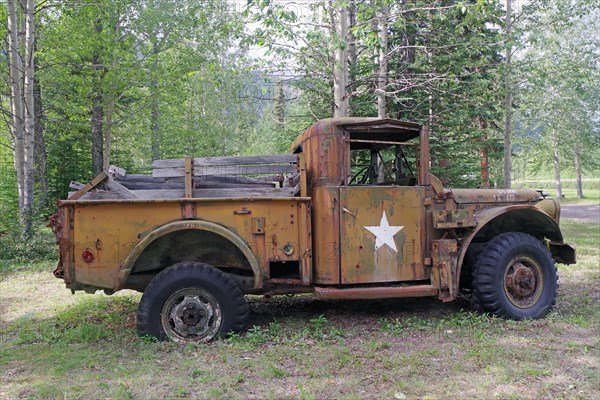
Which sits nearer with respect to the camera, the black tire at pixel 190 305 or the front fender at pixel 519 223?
the black tire at pixel 190 305

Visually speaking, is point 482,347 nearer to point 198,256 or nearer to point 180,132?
point 198,256

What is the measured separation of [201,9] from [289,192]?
A: 13188 mm

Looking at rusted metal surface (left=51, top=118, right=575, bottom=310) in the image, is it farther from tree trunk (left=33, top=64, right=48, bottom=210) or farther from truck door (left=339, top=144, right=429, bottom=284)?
tree trunk (left=33, top=64, right=48, bottom=210)

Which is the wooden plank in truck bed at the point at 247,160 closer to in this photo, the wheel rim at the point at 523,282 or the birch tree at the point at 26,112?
the wheel rim at the point at 523,282

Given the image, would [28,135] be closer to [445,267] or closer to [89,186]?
[89,186]

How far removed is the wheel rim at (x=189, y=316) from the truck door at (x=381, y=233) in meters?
1.45

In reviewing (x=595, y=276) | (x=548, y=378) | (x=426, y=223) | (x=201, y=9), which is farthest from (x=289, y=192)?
(x=201, y=9)

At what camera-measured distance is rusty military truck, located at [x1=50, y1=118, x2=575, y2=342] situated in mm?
4777

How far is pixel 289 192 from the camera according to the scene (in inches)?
197

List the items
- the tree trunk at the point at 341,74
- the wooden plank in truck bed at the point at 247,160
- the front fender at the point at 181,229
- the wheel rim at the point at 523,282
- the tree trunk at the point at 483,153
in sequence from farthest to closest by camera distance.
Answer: the tree trunk at the point at 483,153 < the tree trunk at the point at 341,74 < the wheel rim at the point at 523,282 < the wooden plank in truck bed at the point at 247,160 < the front fender at the point at 181,229

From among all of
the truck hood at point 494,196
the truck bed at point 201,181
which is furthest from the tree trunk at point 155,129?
the truck hood at point 494,196

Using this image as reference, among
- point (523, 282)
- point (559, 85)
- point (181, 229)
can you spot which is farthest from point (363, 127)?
point (559, 85)

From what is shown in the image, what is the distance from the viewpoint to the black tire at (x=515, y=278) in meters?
5.34

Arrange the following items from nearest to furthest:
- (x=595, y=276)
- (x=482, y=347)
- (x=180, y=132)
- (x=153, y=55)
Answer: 1. (x=482, y=347)
2. (x=595, y=276)
3. (x=153, y=55)
4. (x=180, y=132)
